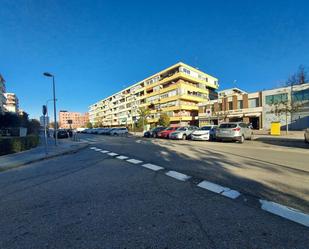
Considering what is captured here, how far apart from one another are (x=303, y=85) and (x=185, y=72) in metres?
26.5

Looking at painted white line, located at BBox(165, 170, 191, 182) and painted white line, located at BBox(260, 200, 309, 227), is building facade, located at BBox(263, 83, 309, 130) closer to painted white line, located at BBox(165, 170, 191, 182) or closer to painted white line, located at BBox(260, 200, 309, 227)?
painted white line, located at BBox(165, 170, 191, 182)

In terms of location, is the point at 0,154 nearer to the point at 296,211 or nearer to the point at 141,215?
the point at 141,215

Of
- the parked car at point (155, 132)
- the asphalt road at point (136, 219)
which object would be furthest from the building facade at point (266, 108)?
the asphalt road at point (136, 219)

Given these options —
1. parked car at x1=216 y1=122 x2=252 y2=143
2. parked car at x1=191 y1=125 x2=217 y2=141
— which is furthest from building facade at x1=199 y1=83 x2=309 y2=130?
parked car at x1=216 y1=122 x2=252 y2=143

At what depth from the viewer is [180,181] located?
4734mm

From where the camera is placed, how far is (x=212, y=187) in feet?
13.8

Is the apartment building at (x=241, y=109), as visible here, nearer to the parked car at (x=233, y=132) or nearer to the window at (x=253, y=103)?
the window at (x=253, y=103)

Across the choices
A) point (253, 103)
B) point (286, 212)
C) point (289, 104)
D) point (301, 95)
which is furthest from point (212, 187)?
point (253, 103)

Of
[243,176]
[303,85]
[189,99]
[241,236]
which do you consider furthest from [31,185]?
[189,99]

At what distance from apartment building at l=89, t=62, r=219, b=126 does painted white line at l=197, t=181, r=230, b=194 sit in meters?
42.7

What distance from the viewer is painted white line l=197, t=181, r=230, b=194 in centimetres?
402

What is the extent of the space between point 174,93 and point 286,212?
4656 cm

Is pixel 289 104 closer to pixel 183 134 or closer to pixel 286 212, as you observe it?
pixel 183 134

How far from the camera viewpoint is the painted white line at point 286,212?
2.68 meters
